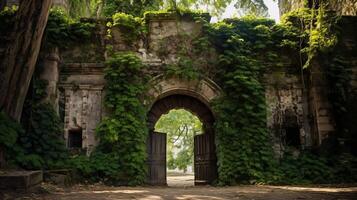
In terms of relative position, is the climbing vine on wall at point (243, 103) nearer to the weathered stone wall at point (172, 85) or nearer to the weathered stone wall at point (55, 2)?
the weathered stone wall at point (172, 85)

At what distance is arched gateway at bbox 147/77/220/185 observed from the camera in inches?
397

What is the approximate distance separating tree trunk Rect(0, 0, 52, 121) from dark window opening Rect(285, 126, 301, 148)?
7.13 metres

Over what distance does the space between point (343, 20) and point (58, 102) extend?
8.73 meters

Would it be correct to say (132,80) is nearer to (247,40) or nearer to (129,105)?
(129,105)

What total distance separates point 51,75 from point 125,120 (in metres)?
2.41

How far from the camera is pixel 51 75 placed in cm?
969

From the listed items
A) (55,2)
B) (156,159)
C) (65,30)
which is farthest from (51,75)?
(55,2)

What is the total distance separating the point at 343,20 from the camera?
1066cm

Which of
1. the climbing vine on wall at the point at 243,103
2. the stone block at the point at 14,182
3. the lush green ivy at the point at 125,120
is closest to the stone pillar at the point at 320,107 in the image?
the climbing vine on wall at the point at 243,103

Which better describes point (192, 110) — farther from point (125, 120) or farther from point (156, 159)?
point (125, 120)

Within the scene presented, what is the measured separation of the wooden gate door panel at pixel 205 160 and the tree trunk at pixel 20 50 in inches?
209

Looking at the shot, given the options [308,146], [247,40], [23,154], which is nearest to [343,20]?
[247,40]

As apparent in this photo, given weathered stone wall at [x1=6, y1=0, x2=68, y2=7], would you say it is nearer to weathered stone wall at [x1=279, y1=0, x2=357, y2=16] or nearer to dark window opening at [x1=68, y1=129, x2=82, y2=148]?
dark window opening at [x1=68, y1=129, x2=82, y2=148]

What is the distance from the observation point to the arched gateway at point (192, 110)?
1009 cm
